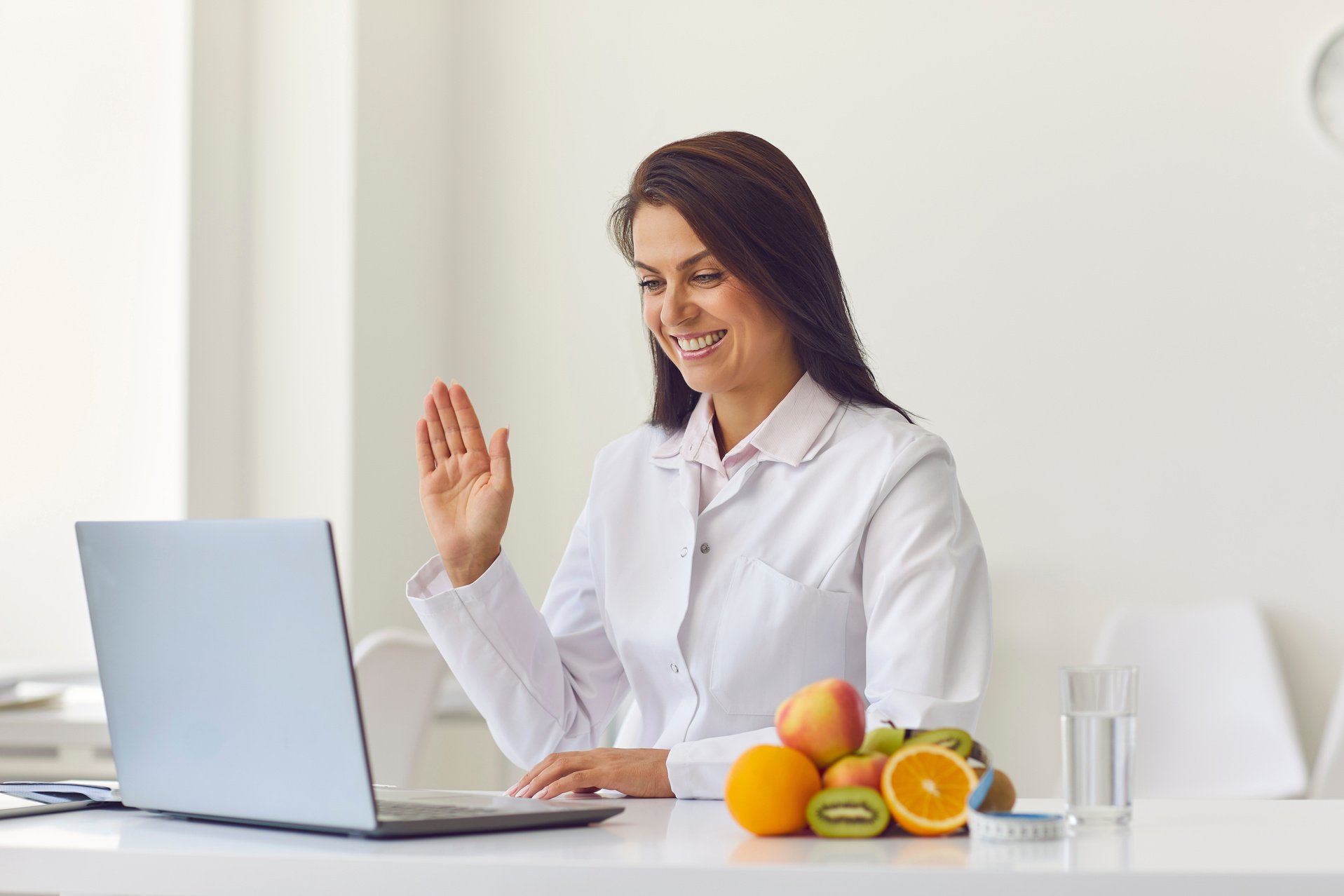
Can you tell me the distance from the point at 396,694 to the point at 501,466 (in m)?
1.34

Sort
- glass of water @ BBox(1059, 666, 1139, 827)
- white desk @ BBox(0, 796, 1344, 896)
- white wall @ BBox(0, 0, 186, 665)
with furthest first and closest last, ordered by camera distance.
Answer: white wall @ BBox(0, 0, 186, 665)
glass of water @ BBox(1059, 666, 1139, 827)
white desk @ BBox(0, 796, 1344, 896)

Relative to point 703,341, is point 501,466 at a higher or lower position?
lower

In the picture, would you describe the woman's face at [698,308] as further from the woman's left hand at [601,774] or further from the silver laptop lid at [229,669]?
the silver laptop lid at [229,669]

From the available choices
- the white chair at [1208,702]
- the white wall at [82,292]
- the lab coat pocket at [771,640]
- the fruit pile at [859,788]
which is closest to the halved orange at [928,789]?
the fruit pile at [859,788]

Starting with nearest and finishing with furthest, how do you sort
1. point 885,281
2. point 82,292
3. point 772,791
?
point 772,791, point 82,292, point 885,281

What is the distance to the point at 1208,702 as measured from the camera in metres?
2.91

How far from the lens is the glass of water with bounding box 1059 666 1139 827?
826 mm

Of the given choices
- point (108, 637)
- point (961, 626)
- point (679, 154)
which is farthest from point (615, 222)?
point (108, 637)

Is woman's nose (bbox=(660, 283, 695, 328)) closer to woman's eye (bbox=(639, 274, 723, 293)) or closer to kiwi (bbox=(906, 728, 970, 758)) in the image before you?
woman's eye (bbox=(639, 274, 723, 293))

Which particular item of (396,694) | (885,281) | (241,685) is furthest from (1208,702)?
(241,685)

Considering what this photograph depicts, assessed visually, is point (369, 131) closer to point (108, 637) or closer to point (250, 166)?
point (250, 166)

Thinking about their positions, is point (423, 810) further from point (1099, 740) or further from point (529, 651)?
point (529, 651)

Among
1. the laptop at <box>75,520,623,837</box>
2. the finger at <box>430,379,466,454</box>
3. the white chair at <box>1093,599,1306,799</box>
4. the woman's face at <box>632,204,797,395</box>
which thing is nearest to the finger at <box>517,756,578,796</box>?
the laptop at <box>75,520,623,837</box>

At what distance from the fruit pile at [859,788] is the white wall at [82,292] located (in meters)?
2.48
